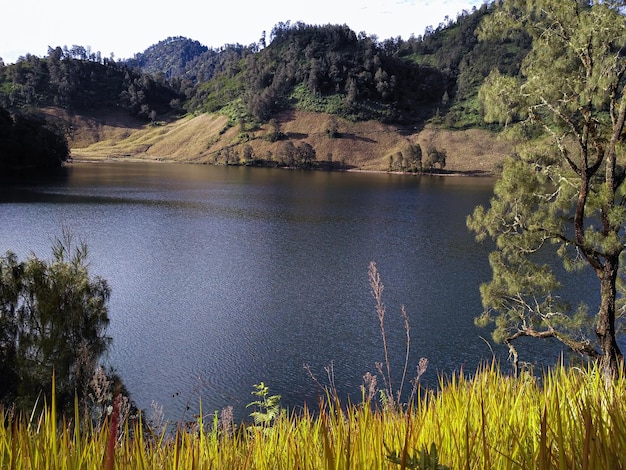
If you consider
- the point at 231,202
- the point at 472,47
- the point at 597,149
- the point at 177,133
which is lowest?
the point at 231,202

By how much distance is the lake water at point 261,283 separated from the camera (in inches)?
626

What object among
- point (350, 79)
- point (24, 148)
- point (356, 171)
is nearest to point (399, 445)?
point (24, 148)

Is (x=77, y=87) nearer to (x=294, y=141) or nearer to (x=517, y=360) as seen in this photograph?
(x=294, y=141)

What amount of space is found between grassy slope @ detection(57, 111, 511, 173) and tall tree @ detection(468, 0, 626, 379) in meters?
79.8

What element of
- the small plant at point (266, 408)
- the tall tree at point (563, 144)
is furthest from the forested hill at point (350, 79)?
the small plant at point (266, 408)

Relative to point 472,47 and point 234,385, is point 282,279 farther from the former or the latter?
point 472,47

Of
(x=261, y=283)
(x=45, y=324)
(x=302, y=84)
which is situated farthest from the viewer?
(x=302, y=84)

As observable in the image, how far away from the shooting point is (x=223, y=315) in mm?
20094

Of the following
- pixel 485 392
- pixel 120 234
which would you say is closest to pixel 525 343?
pixel 485 392

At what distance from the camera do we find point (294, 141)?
103 m

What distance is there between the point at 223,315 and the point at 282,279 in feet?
17.3

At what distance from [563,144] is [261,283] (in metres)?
15.2

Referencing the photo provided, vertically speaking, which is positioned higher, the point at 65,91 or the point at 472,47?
the point at 472,47

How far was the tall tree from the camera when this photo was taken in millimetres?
10609
